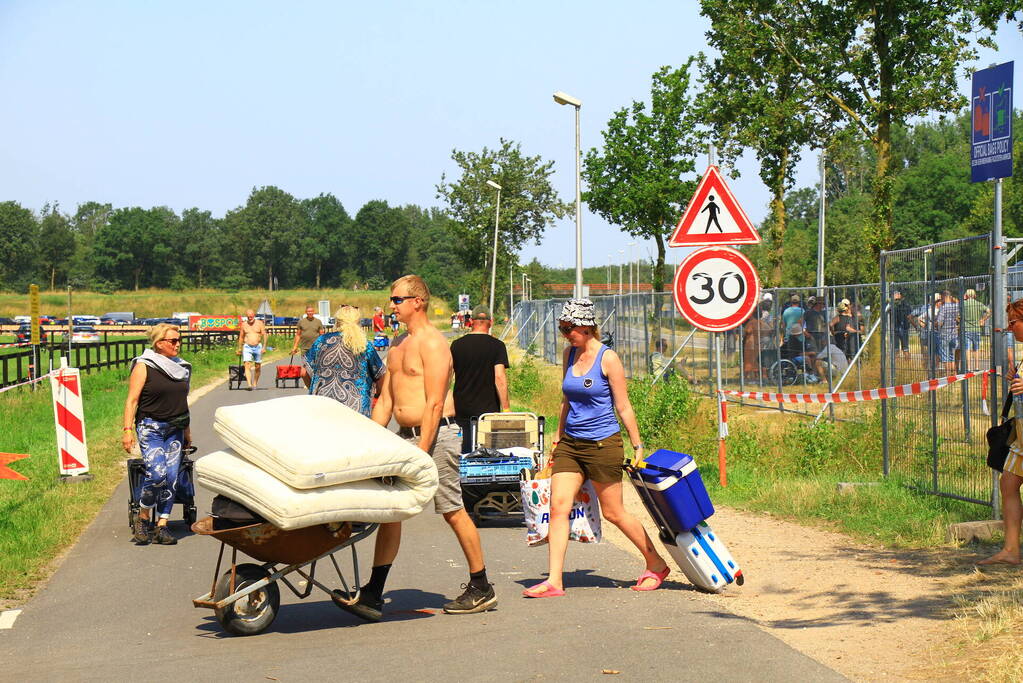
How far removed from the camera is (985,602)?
6.69m

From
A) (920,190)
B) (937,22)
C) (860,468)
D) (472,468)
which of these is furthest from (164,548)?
(920,190)

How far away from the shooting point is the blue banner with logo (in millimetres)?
8773

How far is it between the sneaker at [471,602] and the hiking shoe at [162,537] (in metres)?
3.56

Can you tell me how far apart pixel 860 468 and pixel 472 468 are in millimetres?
4554

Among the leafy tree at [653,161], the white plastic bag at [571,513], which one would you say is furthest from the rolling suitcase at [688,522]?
the leafy tree at [653,161]

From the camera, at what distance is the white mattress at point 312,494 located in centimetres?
634

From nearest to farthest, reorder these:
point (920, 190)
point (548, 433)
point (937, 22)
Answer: point (548, 433), point (937, 22), point (920, 190)

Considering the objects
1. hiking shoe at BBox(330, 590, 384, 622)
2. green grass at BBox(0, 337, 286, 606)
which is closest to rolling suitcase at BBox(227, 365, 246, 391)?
green grass at BBox(0, 337, 286, 606)

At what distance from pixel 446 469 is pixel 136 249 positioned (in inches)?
6329

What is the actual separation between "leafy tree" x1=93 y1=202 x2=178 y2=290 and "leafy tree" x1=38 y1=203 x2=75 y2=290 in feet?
11.6

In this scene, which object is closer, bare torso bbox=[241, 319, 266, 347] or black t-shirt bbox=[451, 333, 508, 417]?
black t-shirt bbox=[451, 333, 508, 417]

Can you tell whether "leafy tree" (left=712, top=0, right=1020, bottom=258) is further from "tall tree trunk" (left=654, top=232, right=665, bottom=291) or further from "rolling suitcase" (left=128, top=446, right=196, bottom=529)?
"rolling suitcase" (left=128, top=446, right=196, bottom=529)

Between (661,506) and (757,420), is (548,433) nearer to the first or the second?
(757,420)

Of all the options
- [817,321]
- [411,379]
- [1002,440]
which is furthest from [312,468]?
[817,321]
